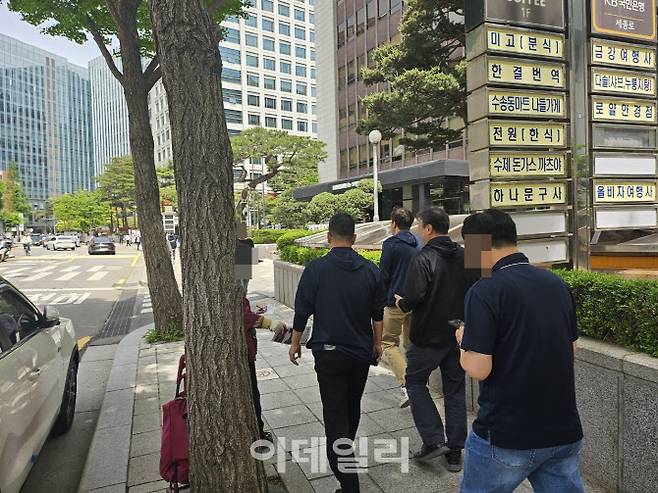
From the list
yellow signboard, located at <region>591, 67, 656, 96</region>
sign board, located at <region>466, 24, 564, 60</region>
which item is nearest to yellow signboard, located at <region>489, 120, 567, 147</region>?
yellow signboard, located at <region>591, 67, 656, 96</region>

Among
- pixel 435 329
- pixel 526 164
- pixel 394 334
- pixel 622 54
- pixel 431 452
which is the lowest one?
pixel 431 452

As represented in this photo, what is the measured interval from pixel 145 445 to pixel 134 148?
5084 millimetres

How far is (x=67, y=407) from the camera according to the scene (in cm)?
453

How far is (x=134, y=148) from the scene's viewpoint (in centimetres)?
759

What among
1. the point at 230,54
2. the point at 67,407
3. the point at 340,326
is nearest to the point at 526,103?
the point at 340,326

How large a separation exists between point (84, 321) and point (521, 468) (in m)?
10.3

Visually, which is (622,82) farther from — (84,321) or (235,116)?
(235,116)

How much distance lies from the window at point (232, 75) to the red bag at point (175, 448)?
69538mm

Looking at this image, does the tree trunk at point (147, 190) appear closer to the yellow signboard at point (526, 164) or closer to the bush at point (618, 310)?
the yellow signboard at point (526, 164)

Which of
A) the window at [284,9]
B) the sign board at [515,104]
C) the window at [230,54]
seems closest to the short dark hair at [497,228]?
the sign board at [515,104]

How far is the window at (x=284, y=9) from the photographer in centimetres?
7369

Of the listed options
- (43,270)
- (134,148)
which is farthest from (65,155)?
(134,148)

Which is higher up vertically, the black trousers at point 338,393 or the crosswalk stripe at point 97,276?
the black trousers at point 338,393

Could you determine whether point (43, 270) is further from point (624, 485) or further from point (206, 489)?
point (624, 485)
